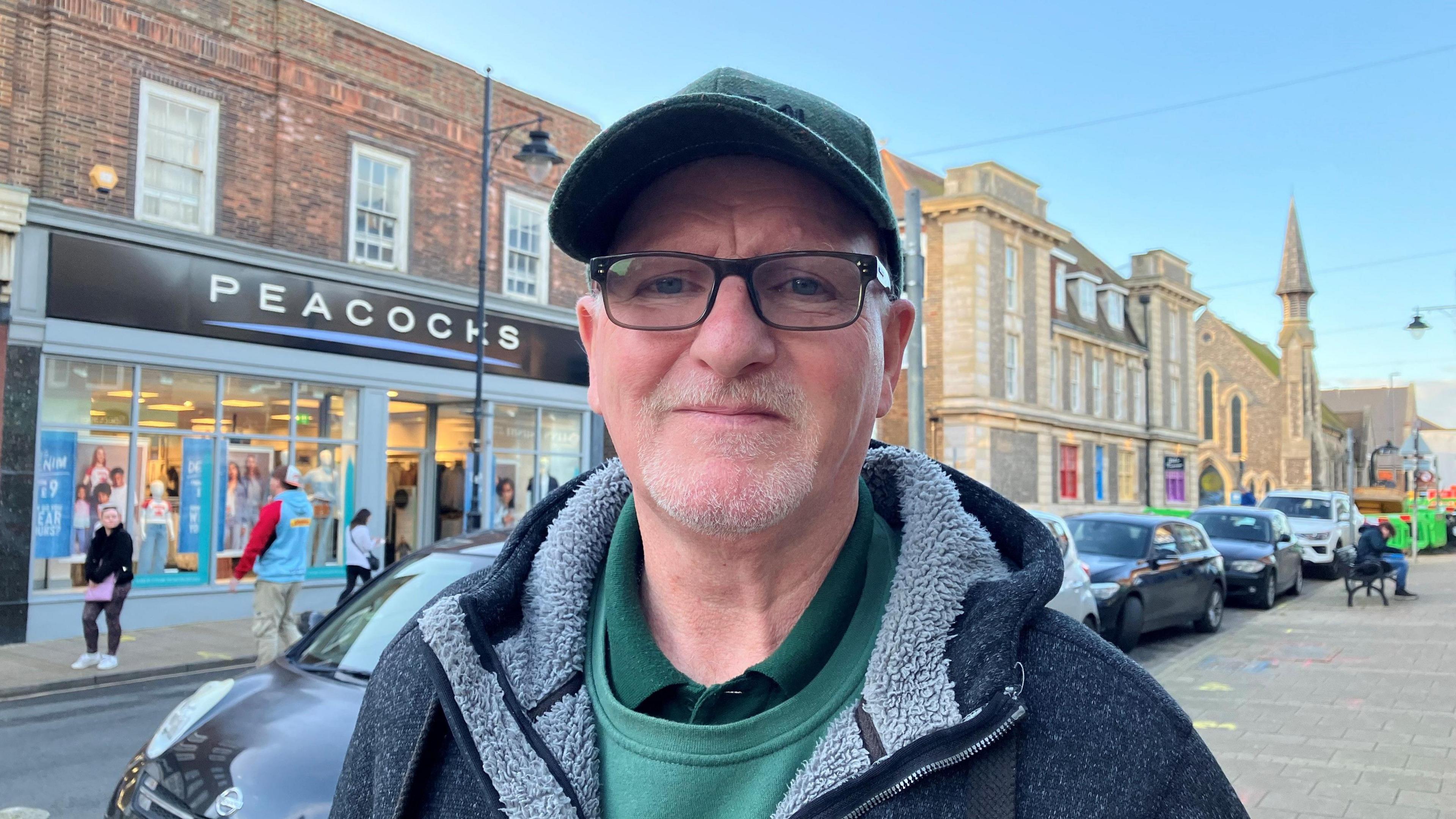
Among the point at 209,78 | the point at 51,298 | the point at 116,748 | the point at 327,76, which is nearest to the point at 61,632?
the point at 51,298

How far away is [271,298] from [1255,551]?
16.0 meters

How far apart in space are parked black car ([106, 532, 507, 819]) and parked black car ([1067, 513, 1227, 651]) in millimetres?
8495

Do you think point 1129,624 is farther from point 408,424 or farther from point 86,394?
point 86,394

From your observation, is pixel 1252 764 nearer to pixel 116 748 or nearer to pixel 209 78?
pixel 116 748

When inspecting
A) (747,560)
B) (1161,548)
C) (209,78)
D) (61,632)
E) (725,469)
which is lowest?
(61,632)

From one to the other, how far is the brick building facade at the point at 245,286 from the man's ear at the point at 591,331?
12434 millimetres

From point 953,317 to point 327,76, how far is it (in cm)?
2207

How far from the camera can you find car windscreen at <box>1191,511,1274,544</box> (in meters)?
17.2

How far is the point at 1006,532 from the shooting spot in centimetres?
158

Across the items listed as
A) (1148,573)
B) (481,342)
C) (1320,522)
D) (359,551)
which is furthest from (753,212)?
(1320,522)

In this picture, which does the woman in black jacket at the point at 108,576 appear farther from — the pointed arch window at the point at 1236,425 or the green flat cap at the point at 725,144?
the pointed arch window at the point at 1236,425

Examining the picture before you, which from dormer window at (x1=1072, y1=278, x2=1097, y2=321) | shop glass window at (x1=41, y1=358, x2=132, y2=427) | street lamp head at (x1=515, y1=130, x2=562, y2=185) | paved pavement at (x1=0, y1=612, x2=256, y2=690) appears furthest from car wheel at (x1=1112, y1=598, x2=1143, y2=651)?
dormer window at (x1=1072, y1=278, x2=1097, y2=321)

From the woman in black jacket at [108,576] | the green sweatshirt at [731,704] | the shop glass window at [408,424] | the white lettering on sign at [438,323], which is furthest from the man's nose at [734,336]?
the white lettering on sign at [438,323]

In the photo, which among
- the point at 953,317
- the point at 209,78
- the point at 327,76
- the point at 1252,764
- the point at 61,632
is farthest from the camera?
the point at 953,317
